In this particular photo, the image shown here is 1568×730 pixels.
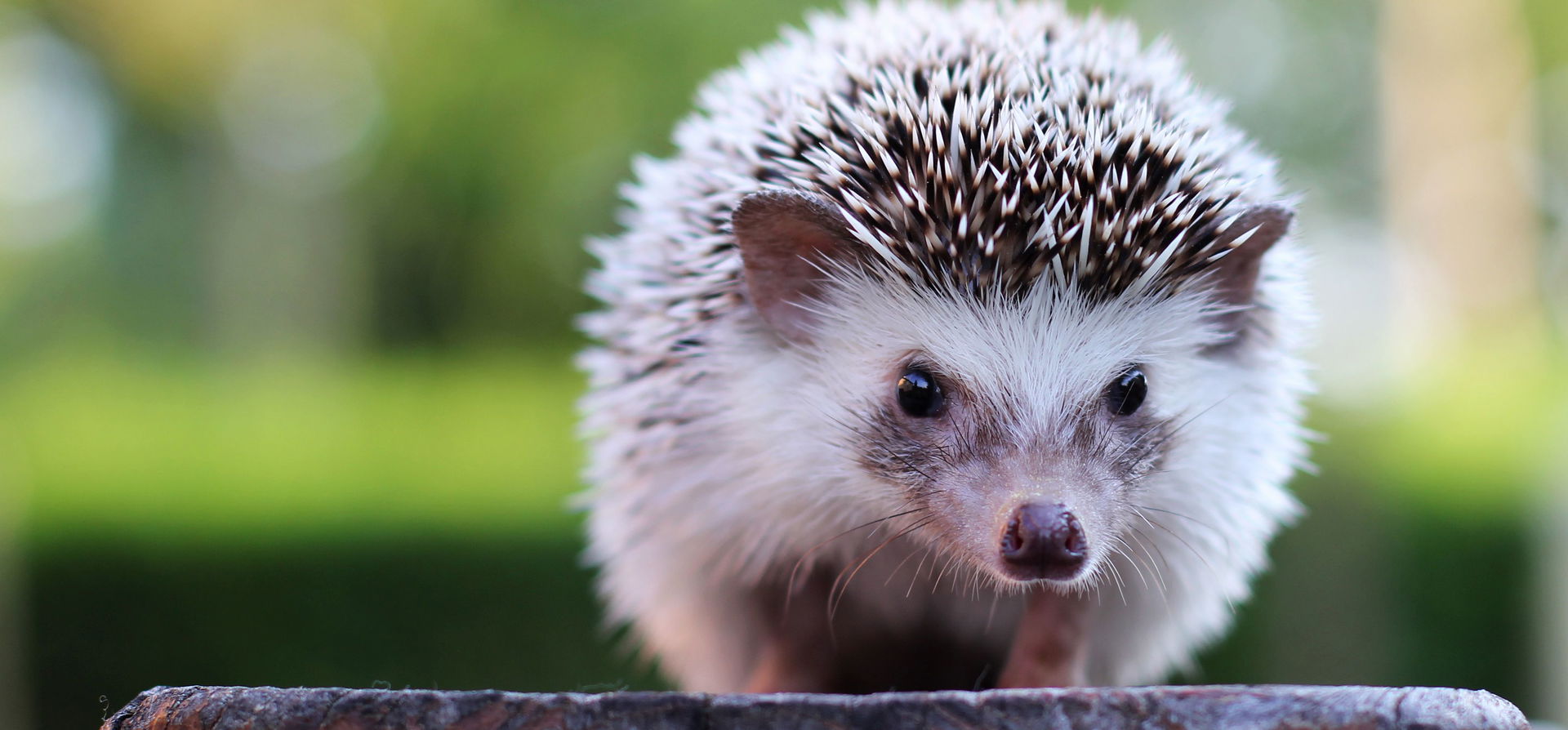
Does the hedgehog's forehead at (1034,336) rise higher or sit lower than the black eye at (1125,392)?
higher

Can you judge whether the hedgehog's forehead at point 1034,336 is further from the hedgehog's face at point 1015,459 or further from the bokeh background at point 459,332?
the bokeh background at point 459,332

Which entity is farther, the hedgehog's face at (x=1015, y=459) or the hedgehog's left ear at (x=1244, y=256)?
the hedgehog's left ear at (x=1244, y=256)

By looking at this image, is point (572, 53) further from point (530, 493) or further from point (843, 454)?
point (843, 454)

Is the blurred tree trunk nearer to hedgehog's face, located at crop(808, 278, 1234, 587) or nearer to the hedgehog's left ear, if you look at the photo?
the hedgehog's left ear

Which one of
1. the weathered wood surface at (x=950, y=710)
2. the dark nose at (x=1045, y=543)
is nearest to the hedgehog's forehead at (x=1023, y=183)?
the dark nose at (x=1045, y=543)

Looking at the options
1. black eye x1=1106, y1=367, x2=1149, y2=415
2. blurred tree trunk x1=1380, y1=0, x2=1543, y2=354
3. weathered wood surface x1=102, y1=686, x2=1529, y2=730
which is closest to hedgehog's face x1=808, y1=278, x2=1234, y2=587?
black eye x1=1106, y1=367, x2=1149, y2=415

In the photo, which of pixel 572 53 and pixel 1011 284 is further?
pixel 572 53

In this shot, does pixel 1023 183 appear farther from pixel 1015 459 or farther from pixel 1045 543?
pixel 1045 543

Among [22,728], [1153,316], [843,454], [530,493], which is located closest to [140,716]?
[843,454]

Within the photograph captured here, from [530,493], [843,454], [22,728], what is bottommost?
[22,728]
